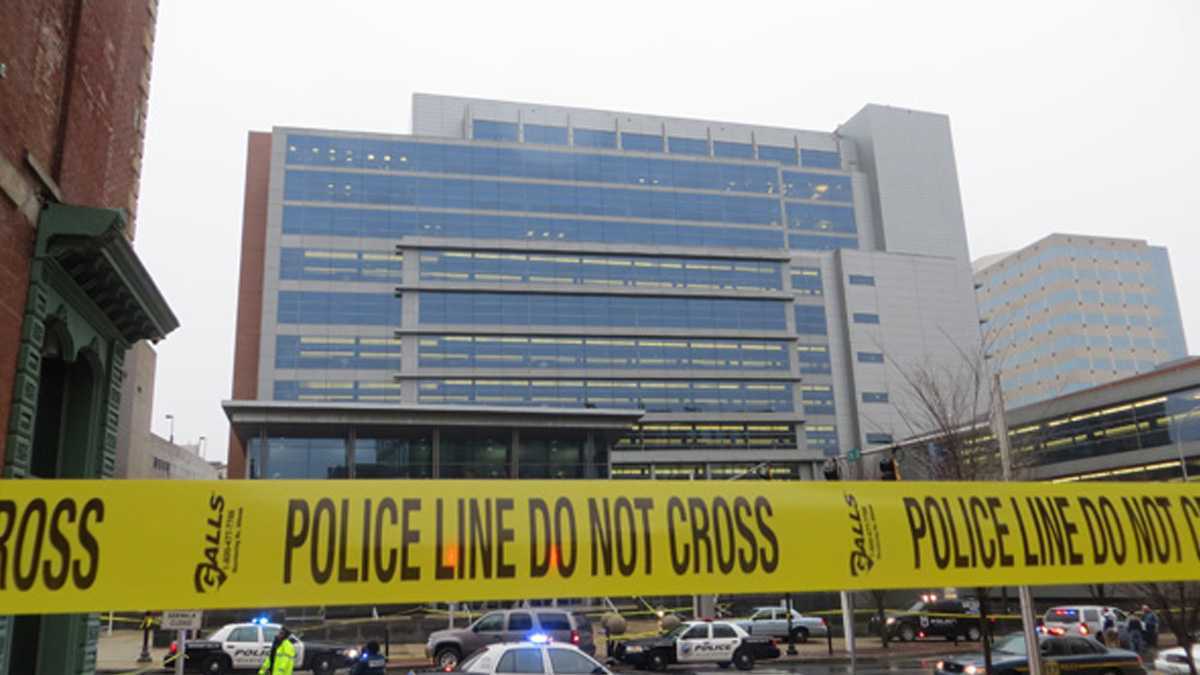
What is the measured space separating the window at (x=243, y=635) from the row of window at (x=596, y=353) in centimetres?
5564

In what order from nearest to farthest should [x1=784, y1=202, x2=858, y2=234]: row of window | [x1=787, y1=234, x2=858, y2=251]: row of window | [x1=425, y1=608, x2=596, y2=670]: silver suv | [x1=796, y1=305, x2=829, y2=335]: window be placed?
[x1=425, y1=608, x2=596, y2=670]: silver suv, [x1=796, y1=305, x2=829, y2=335]: window, [x1=787, y1=234, x2=858, y2=251]: row of window, [x1=784, y1=202, x2=858, y2=234]: row of window

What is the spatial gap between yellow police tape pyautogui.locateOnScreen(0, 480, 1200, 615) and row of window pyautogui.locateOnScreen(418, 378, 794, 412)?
74861 mm

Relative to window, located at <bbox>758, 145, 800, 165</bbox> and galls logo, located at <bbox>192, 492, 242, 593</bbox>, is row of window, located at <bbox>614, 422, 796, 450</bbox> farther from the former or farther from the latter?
galls logo, located at <bbox>192, 492, 242, 593</bbox>

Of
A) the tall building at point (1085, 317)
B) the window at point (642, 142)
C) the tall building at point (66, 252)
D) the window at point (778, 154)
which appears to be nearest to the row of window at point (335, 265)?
the window at point (642, 142)

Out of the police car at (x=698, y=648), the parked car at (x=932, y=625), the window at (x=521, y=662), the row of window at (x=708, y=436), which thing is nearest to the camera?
the window at (x=521, y=662)

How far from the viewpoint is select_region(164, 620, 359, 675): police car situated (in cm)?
2408

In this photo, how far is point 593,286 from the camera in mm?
86375

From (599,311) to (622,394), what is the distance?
29.2ft

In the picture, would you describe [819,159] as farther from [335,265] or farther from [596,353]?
[335,265]

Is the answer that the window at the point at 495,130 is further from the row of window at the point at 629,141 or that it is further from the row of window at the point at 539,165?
the row of window at the point at 539,165

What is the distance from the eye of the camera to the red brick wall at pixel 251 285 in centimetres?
8200

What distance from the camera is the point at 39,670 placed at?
10359 millimetres

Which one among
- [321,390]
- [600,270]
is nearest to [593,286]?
[600,270]

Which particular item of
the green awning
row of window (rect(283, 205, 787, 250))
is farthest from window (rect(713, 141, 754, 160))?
the green awning
